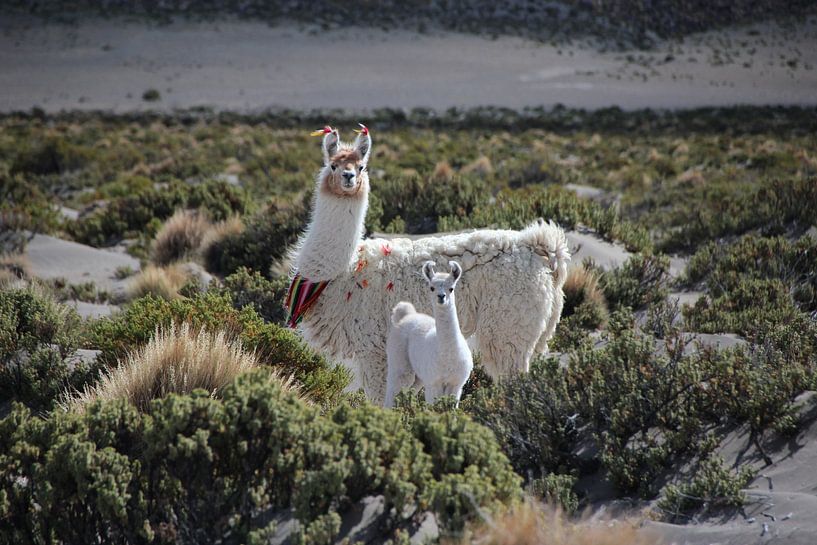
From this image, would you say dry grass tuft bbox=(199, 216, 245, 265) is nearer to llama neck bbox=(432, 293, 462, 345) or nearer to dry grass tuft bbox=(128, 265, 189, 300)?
dry grass tuft bbox=(128, 265, 189, 300)

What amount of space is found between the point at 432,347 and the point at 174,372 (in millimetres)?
1590

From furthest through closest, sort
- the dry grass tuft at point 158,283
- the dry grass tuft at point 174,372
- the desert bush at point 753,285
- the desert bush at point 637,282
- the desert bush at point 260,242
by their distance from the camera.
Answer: the desert bush at point 260,242 → the dry grass tuft at point 158,283 → the desert bush at point 637,282 → the desert bush at point 753,285 → the dry grass tuft at point 174,372

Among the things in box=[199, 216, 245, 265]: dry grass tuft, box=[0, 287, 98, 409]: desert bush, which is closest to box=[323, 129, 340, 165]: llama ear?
box=[0, 287, 98, 409]: desert bush

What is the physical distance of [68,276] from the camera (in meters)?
10.8

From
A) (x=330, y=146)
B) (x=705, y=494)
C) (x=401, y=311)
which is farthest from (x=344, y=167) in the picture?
(x=705, y=494)

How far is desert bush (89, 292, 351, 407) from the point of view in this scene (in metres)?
5.58

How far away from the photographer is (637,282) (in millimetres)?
8898

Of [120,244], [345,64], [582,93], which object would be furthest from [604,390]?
[345,64]

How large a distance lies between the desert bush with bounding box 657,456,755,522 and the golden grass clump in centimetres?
408

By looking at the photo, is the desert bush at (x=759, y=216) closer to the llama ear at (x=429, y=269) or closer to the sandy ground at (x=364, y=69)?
the llama ear at (x=429, y=269)

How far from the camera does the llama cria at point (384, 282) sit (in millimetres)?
5629

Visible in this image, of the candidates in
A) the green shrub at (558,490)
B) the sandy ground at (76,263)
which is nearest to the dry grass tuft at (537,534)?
the green shrub at (558,490)

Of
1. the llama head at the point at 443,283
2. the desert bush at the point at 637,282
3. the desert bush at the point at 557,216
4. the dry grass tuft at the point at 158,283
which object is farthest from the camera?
the desert bush at the point at 557,216

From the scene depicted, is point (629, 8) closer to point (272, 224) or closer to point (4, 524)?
point (272, 224)
